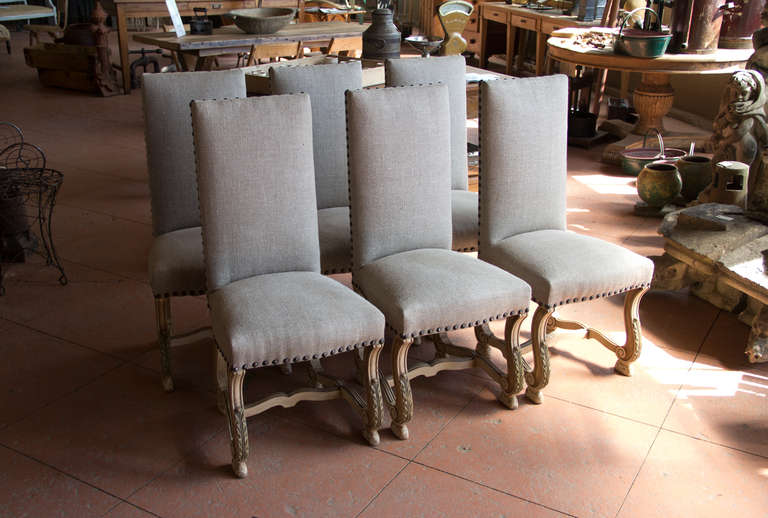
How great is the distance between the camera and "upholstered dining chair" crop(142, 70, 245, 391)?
2644 millimetres

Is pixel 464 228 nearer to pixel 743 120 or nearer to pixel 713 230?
pixel 713 230

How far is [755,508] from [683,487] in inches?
7.9

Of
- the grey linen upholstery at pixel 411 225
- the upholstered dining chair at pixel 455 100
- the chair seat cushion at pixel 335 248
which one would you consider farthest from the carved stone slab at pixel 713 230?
the chair seat cushion at pixel 335 248

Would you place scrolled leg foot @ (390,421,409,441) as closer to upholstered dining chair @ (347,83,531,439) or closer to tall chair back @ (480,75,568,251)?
upholstered dining chair @ (347,83,531,439)

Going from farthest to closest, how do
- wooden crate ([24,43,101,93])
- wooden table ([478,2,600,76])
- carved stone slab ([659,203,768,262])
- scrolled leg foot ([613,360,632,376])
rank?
1. wooden crate ([24,43,101,93])
2. wooden table ([478,2,600,76])
3. carved stone slab ([659,203,768,262])
4. scrolled leg foot ([613,360,632,376])

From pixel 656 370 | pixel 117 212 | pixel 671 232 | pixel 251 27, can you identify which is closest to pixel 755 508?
pixel 656 370

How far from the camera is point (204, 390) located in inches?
110

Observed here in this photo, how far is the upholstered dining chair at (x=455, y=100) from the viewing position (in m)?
3.11

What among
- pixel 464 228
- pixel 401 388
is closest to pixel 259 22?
pixel 464 228

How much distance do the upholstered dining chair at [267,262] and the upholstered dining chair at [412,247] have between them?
11cm

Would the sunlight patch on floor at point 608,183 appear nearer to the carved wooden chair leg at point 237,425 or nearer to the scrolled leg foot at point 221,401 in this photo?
the scrolled leg foot at point 221,401

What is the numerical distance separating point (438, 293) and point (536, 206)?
2.28ft

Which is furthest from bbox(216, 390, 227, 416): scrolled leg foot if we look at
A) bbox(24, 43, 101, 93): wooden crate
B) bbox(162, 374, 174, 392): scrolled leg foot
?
bbox(24, 43, 101, 93): wooden crate

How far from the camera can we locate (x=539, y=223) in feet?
9.52
